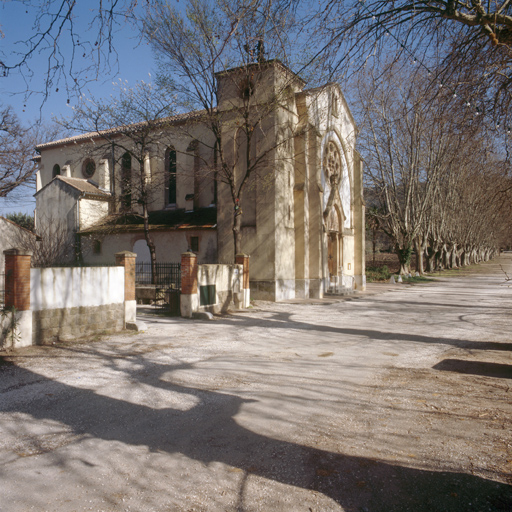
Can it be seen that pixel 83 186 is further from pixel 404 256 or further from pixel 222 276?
pixel 404 256

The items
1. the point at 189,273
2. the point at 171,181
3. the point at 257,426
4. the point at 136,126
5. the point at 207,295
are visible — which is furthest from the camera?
the point at 171,181

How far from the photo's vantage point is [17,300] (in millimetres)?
9758

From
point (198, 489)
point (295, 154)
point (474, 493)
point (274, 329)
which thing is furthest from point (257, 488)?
point (295, 154)

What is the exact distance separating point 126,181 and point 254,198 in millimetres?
9435

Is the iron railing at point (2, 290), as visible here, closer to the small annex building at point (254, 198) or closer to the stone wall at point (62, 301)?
the stone wall at point (62, 301)

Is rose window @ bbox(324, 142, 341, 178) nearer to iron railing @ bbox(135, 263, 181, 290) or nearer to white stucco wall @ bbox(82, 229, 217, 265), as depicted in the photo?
white stucco wall @ bbox(82, 229, 217, 265)

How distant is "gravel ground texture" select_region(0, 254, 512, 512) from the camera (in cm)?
390

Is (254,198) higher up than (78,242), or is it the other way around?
(254,198)

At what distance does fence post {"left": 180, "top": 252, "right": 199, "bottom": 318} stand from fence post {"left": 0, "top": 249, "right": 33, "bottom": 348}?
19.6 ft

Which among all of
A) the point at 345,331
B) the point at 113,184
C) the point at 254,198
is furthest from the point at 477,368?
the point at 113,184

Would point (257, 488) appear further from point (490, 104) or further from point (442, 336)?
point (442, 336)

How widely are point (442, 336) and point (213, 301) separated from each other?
800 cm

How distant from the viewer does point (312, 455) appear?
466cm

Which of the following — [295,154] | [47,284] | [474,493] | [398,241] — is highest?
[295,154]
